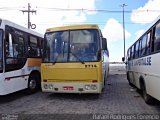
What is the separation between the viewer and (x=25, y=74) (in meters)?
11.7

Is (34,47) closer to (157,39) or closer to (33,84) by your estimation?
(33,84)

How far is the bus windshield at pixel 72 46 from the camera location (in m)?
10.4

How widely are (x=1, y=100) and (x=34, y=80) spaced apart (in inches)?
87.8

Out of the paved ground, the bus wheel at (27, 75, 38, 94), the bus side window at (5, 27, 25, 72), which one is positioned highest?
the bus side window at (5, 27, 25, 72)

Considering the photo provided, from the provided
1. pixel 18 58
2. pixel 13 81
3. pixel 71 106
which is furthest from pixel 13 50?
pixel 71 106

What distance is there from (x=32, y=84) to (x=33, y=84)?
0.40ft

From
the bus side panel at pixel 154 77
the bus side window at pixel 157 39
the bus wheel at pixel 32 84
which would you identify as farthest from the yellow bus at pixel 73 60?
the bus side window at pixel 157 39

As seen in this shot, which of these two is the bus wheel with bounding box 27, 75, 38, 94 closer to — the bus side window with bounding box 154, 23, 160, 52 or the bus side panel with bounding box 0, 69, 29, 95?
the bus side panel with bounding box 0, 69, 29, 95

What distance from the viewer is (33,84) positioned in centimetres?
1280

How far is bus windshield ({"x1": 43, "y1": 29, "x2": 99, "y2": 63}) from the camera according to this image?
10.4 metres

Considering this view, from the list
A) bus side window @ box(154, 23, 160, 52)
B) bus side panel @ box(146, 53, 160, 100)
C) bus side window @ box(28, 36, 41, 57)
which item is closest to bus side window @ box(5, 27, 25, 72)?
bus side window @ box(28, 36, 41, 57)

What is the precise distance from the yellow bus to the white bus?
108 cm

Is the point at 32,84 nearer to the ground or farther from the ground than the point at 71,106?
farther from the ground

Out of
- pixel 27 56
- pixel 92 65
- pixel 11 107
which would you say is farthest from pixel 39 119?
pixel 27 56
